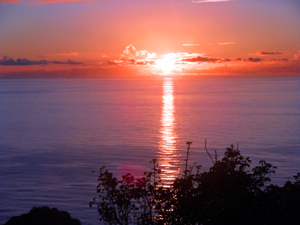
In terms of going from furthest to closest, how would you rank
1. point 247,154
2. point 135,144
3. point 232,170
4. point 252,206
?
1. point 135,144
2. point 247,154
3. point 232,170
4. point 252,206

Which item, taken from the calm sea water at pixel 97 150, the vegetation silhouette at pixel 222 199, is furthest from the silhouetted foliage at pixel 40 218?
the calm sea water at pixel 97 150

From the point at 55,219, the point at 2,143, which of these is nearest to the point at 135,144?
the point at 2,143

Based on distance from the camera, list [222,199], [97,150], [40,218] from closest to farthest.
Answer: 1. [222,199]
2. [40,218]
3. [97,150]

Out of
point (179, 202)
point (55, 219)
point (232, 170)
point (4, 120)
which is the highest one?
point (232, 170)

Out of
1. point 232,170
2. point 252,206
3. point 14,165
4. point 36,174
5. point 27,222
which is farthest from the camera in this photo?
point 14,165

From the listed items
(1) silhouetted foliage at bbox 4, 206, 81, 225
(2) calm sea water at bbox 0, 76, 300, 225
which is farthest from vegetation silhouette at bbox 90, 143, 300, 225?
(2) calm sea water at bbox 0, 76, 300, 225

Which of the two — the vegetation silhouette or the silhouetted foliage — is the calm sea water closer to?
the silhouetted foliage

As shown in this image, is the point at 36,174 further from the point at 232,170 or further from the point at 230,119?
the point at 230,119

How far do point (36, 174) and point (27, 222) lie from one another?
12.9 meters

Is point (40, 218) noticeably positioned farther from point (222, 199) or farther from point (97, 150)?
point (97, 150)

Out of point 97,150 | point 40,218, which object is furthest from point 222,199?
point 97,150

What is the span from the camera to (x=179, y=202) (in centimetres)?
834

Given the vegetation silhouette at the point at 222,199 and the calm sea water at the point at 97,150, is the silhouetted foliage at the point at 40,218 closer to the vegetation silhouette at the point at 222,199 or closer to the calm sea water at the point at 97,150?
the vegetation silhouette at the point at 222,199

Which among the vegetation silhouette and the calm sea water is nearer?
the vegetation silhouette
